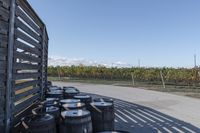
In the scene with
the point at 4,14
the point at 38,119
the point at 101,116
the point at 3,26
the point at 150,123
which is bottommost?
the point at 150,123

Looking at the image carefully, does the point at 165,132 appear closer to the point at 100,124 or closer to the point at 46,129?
the point at 100,124

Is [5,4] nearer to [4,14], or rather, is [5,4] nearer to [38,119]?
[4,14]

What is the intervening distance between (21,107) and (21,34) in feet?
3.44

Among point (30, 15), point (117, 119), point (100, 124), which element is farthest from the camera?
point (117, 119)

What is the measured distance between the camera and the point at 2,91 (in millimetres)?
2383

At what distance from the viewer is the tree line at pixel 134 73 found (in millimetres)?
16578

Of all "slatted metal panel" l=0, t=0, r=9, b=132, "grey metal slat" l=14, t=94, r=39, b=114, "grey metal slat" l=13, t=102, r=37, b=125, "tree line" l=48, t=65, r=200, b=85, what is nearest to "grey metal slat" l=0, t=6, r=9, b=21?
"slatted metal panel" l=0, t=0, r=9, b=132

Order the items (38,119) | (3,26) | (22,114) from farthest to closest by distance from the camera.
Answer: (22,114), (38,119), (3,26)

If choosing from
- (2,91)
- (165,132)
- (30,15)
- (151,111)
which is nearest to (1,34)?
(2,91)

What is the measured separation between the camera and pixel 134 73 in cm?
2052

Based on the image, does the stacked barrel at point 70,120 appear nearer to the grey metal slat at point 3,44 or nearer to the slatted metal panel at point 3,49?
the slatted metal panel at point 3,49

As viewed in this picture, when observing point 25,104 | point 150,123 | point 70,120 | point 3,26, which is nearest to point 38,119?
point 70,120

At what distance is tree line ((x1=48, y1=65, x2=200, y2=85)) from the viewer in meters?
16.6

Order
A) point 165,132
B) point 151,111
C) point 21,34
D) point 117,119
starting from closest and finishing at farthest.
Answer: point 21,34
point 165,132
point 117,119
point 151,111
